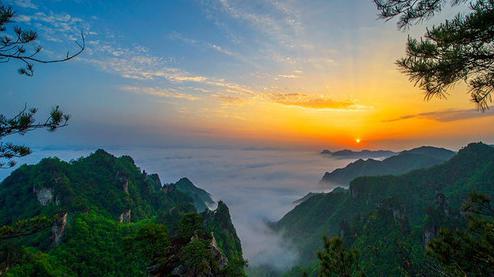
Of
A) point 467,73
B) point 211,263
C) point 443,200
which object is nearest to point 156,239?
point 211,263

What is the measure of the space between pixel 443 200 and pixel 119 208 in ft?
217

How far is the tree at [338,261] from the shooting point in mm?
9315

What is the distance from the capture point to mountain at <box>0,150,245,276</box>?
14.8 meters

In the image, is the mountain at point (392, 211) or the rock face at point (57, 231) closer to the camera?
the rock face at point (57, 231)

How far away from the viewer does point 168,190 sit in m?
81.1

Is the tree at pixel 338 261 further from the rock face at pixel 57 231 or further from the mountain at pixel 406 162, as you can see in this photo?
the mountain at pixel 406 162

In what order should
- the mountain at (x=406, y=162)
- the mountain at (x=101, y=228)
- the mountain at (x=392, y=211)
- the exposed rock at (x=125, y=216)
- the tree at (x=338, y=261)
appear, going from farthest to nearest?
1. the mountain at (x=406, y=162)
2. the mountain at (x=392, y=211)
3. the exposed rock at (x=125, y=216)
4. the mountain at (x=101, y=228)
5. the tree at (x=338, y=261)

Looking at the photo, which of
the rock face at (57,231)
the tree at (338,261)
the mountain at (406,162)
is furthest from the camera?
the mountain at (406,162)

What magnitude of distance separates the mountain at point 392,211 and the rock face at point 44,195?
161 ft

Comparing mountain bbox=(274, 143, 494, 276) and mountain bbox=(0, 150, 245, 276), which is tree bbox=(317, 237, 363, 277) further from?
mountain bbox=(274, 143, 494, 276)

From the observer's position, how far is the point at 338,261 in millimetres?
9422

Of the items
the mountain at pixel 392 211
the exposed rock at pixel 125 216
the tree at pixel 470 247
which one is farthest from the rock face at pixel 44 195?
the tree at pixel 470 247

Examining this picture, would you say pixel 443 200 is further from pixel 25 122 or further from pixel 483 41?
pixel 25 122

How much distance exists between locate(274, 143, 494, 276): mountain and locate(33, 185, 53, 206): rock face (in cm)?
4917
